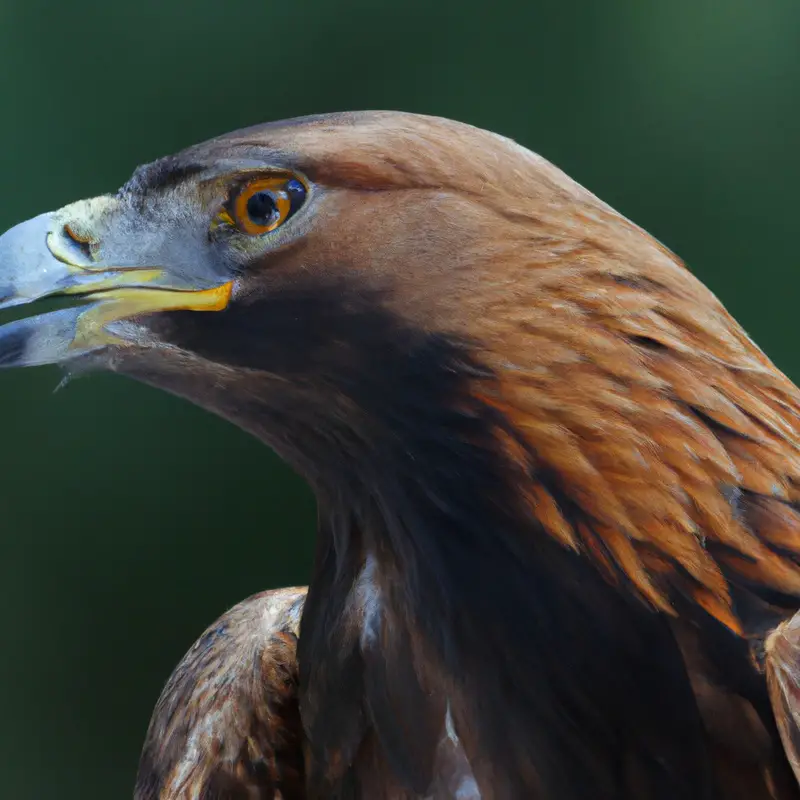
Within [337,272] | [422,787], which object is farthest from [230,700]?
[337,272]

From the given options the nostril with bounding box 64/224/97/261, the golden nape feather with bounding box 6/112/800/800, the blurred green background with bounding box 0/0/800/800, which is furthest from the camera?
the blurred green background with bounding box 0/0/800/800

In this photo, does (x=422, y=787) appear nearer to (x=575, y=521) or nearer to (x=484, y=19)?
(x=575, y=521)

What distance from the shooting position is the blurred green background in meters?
1.33

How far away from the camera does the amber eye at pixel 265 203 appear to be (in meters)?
0.69

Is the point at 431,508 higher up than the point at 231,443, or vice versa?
the point at 431,508

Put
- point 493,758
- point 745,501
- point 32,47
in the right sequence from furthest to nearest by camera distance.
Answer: point 32,47 → point 493,758 → point 745,501

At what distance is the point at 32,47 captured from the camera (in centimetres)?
145

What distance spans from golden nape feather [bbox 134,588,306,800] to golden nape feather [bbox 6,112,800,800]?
312 millimetres

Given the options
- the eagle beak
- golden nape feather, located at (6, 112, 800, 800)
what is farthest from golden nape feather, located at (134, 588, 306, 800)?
the eagle beak

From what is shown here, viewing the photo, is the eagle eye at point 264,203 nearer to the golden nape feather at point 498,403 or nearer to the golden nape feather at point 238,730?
the golden nape feather at point 498,403

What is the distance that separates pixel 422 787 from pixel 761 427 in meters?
0.42

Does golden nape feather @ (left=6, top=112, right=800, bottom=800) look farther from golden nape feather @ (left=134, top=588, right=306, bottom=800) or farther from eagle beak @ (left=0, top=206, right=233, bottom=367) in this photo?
golden nape feather @ (left=134, top=588, right=306, bottom=800)

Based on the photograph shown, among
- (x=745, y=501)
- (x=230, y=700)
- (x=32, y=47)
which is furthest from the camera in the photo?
(x=32, y=47)

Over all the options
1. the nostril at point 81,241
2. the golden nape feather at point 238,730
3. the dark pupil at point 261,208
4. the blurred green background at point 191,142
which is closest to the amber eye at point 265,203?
the dark pupil at point 261,208
